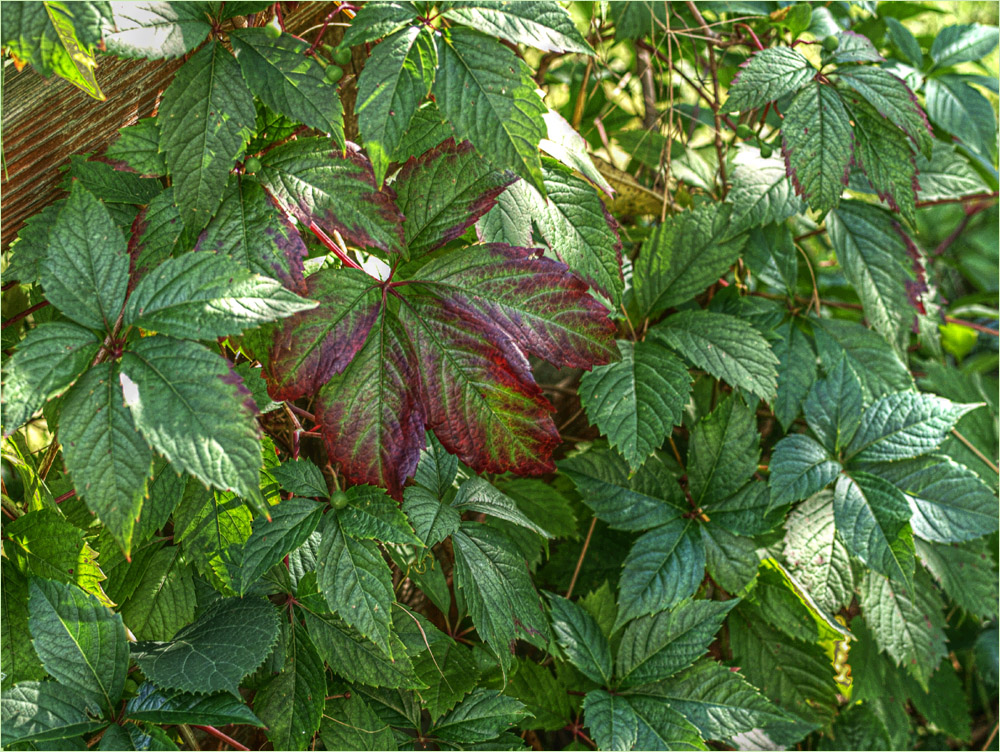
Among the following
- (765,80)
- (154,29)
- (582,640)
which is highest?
(154,29)

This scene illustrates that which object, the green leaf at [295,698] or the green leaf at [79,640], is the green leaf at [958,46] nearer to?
the green leaf at [295,698]

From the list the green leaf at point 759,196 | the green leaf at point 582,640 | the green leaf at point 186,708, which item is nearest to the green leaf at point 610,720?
the green leaf at point 582,640

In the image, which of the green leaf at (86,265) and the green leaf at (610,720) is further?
the green leaf at (610,720)

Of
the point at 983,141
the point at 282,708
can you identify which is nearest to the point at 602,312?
the point at 282,708

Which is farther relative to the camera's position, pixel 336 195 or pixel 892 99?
pixel 892 99

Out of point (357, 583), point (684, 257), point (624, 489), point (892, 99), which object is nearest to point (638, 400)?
point (624, 489)

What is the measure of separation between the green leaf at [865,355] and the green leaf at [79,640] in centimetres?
122

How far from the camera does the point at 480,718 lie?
1.01 metres

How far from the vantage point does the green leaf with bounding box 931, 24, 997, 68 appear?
1474 millimetres

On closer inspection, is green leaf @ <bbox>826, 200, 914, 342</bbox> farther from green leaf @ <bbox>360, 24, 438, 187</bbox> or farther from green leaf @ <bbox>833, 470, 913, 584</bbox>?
green leaf @ <bbox>360, 24, 438, 187</bbox>

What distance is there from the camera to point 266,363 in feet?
2.72

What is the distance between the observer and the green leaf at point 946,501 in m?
1.20

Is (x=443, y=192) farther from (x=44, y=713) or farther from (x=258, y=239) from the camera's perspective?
(x=44, y=713)

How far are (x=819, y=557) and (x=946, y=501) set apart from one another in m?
0.23
